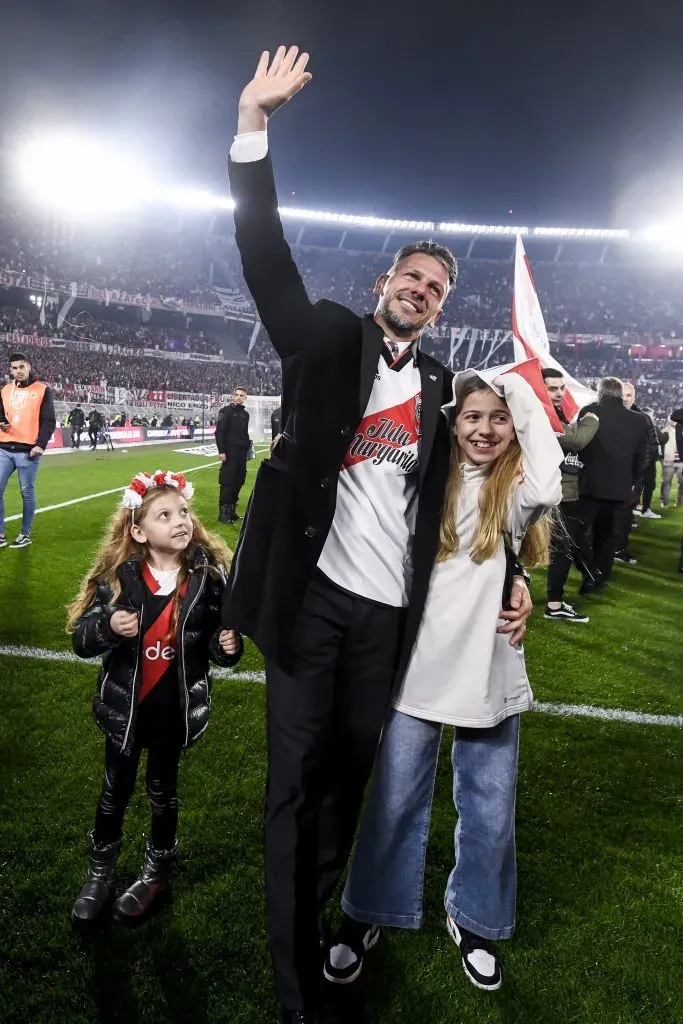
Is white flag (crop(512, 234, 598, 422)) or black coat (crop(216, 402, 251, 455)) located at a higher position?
white flag (crop(512, 234, 598, 422))

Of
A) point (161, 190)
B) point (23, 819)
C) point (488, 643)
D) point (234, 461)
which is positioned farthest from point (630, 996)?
point (161, 190)

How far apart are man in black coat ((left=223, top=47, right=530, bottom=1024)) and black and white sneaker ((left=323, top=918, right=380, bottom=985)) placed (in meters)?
0.22

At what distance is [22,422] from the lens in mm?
7730

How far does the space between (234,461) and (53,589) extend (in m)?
4.27

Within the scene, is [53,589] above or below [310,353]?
below

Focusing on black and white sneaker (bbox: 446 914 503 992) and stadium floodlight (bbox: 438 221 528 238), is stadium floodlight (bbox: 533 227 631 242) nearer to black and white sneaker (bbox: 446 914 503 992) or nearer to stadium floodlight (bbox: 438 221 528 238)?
stadium floodlight (bbox: 438 221 528 238)

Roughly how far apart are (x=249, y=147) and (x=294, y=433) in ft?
2.73

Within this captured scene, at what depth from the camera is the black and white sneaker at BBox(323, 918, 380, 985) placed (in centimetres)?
215

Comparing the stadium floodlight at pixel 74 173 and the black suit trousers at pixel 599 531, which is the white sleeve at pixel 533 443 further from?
the stadium floodlight at pixel 74 173

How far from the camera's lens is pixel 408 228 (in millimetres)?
58562

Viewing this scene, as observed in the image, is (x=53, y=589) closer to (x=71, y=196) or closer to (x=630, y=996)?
(x=630, y=996)

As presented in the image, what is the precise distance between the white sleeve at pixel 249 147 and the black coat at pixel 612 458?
5164 millimetres

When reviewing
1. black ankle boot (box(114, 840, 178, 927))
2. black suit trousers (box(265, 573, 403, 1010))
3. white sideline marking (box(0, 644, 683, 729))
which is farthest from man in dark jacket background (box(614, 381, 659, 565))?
black ankle boot (box(114, 840, 178, 927))

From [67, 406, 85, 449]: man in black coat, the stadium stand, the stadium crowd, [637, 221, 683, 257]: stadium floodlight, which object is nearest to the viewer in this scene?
[67, 406, 85, 449]: man in black coat
